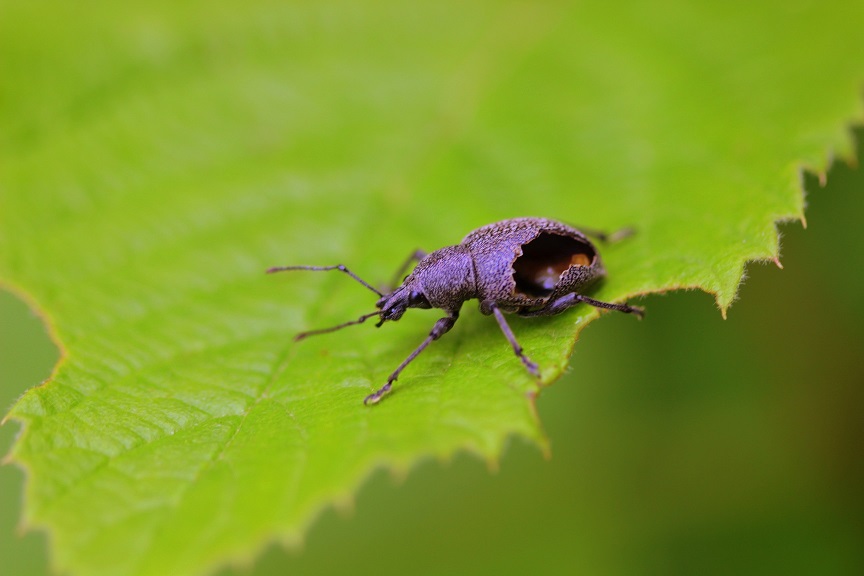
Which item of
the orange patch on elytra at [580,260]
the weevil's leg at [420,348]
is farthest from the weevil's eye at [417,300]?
the orange patch on elytra at [580,260]

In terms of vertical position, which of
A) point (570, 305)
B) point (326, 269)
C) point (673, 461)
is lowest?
point (673, 461)

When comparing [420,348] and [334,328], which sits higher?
[334,328]

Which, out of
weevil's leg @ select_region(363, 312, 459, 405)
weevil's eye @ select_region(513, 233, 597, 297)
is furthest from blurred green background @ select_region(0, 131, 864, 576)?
weevil's leg @ select_region(363, 312, 459, 405)

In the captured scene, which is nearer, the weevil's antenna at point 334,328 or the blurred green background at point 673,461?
the weevil's antenna at point 334,328

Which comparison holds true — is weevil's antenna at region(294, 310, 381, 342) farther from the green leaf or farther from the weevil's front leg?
the weevil's front leg

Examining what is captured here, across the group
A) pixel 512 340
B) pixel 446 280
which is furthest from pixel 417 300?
pixel 512 340

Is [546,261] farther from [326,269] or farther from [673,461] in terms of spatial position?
[673,461]

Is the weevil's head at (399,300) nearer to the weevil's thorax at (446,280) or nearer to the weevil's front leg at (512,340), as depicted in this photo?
the weevil's thorax at (446,280)

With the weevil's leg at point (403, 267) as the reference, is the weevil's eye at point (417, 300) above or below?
below
